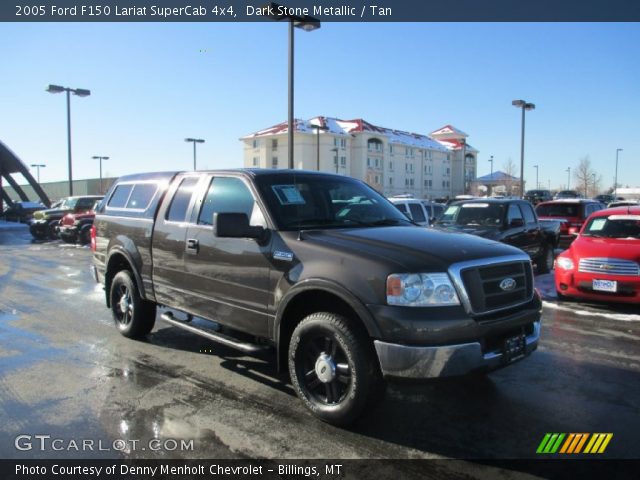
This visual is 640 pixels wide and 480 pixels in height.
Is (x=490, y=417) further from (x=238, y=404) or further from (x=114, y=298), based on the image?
(x=114, y=298)

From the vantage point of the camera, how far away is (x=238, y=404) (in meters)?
4.16

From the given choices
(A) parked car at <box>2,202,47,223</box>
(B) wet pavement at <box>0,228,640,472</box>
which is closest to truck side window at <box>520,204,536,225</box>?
(B) wet pavement at <box>0,228,640,472</box>

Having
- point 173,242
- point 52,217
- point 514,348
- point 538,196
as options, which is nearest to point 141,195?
point 173,242

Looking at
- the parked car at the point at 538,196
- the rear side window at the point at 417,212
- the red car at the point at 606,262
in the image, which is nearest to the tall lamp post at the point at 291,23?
the rear side window at the point at 417,212

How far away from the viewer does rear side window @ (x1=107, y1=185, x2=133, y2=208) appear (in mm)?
6434

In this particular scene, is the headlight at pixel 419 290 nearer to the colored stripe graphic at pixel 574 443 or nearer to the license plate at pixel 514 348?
the license plate at pixel 514 348

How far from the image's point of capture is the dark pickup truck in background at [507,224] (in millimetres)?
10477

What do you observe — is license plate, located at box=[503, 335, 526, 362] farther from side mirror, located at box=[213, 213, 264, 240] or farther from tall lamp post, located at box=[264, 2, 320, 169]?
tall lamp post, located at box=[264, 2, 320, 169]

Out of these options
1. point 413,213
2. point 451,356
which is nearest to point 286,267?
point 451,356

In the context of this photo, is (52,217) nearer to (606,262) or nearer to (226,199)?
(226,199)

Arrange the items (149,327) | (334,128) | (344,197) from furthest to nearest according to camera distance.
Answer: (334,128) → (149,327) → (344,197)

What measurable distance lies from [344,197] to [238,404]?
211 centimetres

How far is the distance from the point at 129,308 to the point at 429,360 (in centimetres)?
417

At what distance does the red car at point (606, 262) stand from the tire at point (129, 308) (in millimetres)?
6348
